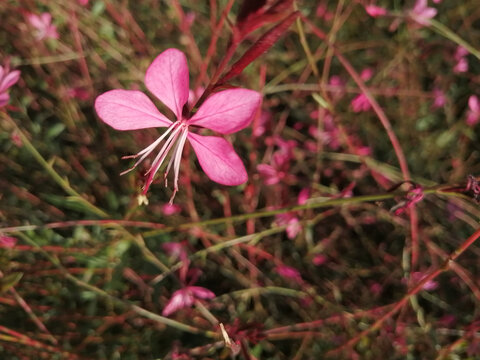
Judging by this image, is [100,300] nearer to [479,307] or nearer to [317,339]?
[317,339]

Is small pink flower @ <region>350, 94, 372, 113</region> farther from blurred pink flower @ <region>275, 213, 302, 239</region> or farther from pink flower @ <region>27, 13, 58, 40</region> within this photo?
pink flower @ <region>27, 13, 58, 40</region>

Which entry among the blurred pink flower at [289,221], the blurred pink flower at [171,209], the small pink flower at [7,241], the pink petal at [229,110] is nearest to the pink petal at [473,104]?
the blurred pink flower at [289,221]

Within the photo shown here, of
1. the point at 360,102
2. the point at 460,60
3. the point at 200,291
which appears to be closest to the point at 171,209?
the point at 200,291

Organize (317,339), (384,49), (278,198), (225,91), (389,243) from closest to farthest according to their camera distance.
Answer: (225,91), (317,339), (278,198), (389,243), (384,49)

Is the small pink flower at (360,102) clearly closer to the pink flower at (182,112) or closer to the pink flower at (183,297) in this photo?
the pink flower at (183,297)

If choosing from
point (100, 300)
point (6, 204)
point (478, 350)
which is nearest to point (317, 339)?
point (478, 350)

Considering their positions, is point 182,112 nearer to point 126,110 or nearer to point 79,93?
point 126,110

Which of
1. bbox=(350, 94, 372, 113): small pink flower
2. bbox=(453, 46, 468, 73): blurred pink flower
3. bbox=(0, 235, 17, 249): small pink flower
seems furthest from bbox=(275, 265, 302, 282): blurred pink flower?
bbox=(453, 46, 468, 73): blurred pink flower
